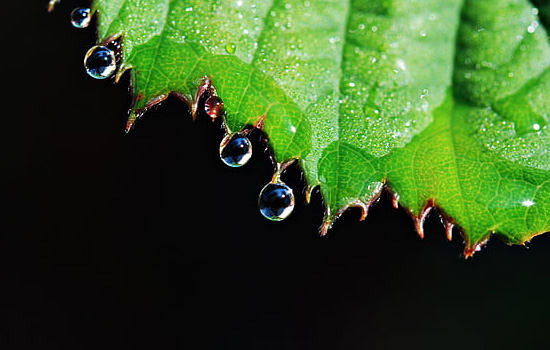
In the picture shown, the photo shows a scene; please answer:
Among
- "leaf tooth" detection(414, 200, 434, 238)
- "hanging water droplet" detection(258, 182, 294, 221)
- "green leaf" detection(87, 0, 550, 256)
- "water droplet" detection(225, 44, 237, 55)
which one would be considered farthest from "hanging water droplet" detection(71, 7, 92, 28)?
"leaf tooth" detection(414, 200, 434, 238)

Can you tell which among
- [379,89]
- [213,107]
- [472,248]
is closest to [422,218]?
[472,248]

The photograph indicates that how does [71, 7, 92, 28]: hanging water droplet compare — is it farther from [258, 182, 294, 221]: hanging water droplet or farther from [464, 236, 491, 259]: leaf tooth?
[464, 236, 491, 259]: leaf tooth

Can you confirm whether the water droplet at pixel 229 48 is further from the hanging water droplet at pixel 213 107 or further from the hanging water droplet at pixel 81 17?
the hanging water droplet at pixel 81 17

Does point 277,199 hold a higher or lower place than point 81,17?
lower

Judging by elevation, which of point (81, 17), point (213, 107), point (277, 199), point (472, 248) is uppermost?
point (81, 17)

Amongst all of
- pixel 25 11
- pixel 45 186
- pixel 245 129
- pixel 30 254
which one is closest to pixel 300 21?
pixel 245 129

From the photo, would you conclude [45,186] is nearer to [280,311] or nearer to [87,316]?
[87,316]

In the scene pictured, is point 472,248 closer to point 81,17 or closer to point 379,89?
point 379,89
